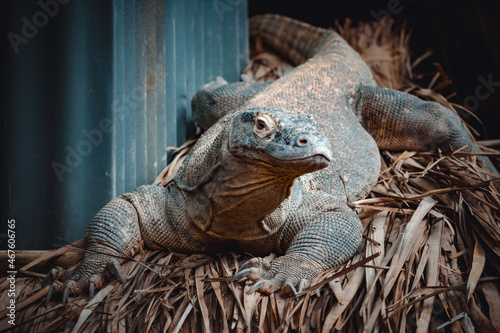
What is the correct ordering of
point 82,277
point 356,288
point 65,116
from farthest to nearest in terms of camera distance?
1. point 65,116
2. point 82,277
3. point 356,288

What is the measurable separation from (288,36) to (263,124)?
3924mm

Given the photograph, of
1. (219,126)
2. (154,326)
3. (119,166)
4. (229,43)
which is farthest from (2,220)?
(229,43)

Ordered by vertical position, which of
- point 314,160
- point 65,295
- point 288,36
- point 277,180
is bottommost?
point 65,295

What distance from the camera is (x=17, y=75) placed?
2.81 meters

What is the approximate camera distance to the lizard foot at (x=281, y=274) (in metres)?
2.32

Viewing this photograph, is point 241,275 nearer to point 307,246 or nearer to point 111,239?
point 307,246

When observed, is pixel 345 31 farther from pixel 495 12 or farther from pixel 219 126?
pixel 219 126

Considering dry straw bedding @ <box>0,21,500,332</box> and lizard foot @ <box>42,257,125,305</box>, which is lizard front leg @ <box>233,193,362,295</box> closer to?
dry straw bedding @ <box>0,21,500,332</box>

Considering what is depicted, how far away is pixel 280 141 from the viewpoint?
2.16 meters

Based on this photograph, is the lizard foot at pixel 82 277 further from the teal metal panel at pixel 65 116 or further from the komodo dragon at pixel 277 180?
the teal metal panel at pixel 65 116

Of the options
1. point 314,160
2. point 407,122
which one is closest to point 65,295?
point 314,160

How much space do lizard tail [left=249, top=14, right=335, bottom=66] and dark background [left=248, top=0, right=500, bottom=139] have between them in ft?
3.15

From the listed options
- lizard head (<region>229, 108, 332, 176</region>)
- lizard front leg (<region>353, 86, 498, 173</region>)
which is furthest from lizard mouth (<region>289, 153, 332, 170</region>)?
lizard front leg (<region>353, 86, 498, 173</region>)

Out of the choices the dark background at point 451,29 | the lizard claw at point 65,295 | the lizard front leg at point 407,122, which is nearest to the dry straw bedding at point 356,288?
the lizard claw at point 65,295
